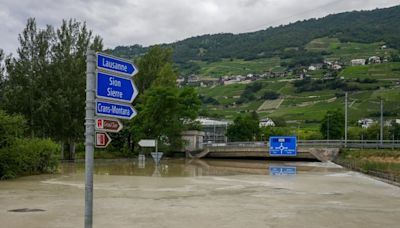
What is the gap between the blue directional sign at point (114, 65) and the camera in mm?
7223

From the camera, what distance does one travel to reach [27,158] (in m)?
36.0

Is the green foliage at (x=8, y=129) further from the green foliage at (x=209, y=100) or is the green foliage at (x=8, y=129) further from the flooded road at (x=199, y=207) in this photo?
the green foliage at (x=209, y=100)

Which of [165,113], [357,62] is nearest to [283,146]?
[165,113]

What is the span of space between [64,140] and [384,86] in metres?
104

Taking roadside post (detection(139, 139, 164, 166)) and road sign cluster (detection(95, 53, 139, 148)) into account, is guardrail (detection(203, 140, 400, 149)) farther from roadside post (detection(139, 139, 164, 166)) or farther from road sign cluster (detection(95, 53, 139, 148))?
road sign cluster (detection(95, 53, 139, 148))

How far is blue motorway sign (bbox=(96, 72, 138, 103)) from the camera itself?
285 inches

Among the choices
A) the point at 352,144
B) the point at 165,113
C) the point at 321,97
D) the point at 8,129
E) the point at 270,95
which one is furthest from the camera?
the point at 270,95

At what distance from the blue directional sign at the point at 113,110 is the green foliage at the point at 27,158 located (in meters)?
27.6

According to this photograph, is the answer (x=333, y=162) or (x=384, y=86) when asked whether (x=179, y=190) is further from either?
(x=384, y=86)

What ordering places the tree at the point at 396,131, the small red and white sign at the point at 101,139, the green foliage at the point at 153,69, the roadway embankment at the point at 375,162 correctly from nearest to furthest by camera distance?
the small red and white sign at the point at 101,139 → the roadway embankment at the point at 375,162 → the green foliage at the point at 153,69 → the tree at the point at 396,131

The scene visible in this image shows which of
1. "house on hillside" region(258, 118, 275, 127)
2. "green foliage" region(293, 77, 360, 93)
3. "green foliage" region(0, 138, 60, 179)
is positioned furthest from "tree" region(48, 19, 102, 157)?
"green foliage" region(293, 77, 360, 93)

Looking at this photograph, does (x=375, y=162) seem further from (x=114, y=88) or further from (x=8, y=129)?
(x=114, y=88)

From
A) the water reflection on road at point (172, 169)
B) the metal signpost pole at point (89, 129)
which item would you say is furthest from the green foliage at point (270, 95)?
the metal signpost pole at point (89, 129)

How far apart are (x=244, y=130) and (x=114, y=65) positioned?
10012cm
